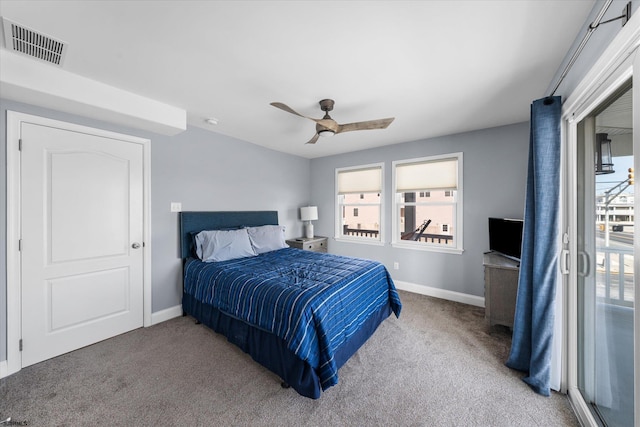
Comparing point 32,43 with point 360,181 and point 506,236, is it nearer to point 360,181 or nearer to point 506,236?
point 360,181

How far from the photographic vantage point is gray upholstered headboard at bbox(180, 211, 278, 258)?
3.10m

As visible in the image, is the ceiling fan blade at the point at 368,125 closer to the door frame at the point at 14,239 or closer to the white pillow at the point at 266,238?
the white pillow at the point at 266,238

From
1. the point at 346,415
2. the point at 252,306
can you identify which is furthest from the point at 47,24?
the point at 346,415

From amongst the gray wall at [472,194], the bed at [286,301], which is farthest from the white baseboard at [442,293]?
the bed at [286,301]

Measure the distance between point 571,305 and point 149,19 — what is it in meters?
3.34

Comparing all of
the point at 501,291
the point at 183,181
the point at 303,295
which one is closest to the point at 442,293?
the point at 501,291

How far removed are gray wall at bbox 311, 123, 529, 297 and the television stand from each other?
768mm

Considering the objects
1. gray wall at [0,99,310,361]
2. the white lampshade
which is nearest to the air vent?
gray wall at [0,99,310,361]

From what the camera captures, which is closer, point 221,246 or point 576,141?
point 576,141

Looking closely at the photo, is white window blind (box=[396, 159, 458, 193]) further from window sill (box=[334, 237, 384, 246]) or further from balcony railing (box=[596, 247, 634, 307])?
balcony railing (box=[596, 247, 634, 307])

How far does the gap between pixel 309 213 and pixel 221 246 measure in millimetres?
2030

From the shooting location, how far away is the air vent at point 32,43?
4.93ft

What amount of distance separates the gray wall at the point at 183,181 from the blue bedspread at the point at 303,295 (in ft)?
1.14

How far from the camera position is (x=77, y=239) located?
236 centimetres
